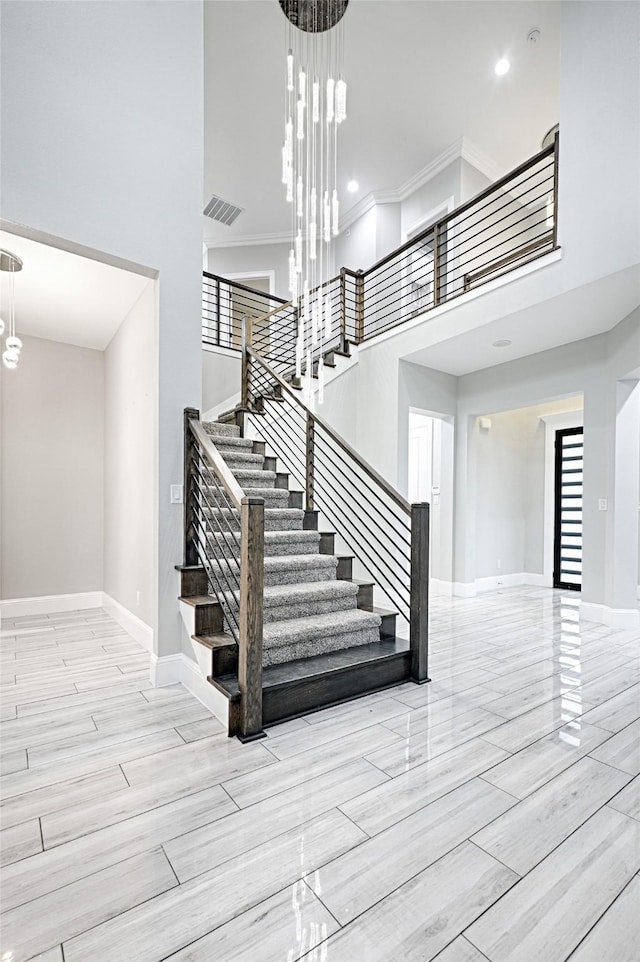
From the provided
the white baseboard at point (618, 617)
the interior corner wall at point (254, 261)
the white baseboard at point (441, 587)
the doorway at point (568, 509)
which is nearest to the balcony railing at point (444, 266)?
the interior corner wall at point (254, 261)

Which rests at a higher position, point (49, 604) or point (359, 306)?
point (359, 306)

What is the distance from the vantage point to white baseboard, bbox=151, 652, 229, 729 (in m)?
2.81

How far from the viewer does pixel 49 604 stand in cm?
521

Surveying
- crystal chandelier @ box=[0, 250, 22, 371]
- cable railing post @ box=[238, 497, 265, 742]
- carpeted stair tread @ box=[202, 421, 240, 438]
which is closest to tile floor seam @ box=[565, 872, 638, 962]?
cable railing post @ box=[238, 497, 265, 742]

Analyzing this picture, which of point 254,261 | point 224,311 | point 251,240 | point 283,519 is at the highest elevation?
point 251,240

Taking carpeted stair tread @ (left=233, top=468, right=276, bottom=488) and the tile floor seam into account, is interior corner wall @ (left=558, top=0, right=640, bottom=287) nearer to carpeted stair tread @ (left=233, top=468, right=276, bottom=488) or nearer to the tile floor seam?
carpeted stair tread @ (left=233, top=468, right=276, bottom=488)

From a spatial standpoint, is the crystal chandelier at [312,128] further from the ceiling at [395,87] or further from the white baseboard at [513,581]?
the white baseboard at [513,581]

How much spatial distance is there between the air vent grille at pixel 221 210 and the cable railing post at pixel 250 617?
7266 mm

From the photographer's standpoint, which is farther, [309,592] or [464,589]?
[464,589]

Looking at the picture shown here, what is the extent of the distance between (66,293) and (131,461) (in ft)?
5.08

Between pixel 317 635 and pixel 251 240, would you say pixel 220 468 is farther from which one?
pixel 251 240

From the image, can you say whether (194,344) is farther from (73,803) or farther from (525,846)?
(525,846)

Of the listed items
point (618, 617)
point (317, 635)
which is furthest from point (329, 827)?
point (618, 617)

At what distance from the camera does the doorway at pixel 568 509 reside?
267 inches
